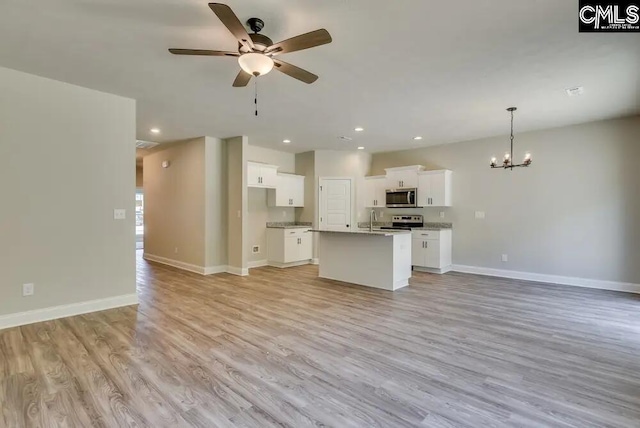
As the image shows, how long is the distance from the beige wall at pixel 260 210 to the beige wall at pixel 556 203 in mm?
3718

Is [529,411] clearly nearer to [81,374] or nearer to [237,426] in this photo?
[237,426]

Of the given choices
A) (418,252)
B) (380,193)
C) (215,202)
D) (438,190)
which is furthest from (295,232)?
(438,190)

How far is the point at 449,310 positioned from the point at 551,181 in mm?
3418

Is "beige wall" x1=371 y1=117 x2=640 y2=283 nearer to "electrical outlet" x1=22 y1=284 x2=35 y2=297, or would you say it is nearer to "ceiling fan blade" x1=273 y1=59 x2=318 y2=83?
"ceiling fan blade" x1=273 y1=59 x2=318 y2=83

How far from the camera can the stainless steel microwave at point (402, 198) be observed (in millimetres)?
6926

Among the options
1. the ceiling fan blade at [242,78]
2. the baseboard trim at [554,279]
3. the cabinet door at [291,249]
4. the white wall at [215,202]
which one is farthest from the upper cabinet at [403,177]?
the ceiling fan blade at [242,78]

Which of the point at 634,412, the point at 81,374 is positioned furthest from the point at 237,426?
the point at 634,412

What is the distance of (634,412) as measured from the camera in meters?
2.01

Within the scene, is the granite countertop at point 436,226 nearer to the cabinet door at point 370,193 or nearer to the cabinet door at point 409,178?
the cabinet door at point 409,178

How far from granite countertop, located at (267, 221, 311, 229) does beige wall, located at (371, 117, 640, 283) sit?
3.24 meters

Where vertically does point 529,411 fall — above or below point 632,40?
below

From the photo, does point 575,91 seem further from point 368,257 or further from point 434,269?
point 434,269

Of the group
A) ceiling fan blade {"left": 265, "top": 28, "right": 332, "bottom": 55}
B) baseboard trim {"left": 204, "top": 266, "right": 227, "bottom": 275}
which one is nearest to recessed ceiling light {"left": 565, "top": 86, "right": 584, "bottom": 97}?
ceiling fan blade {"left": 265, "top": 28, "right": 332, "bottom": 55}

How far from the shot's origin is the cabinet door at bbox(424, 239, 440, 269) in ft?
21.0
